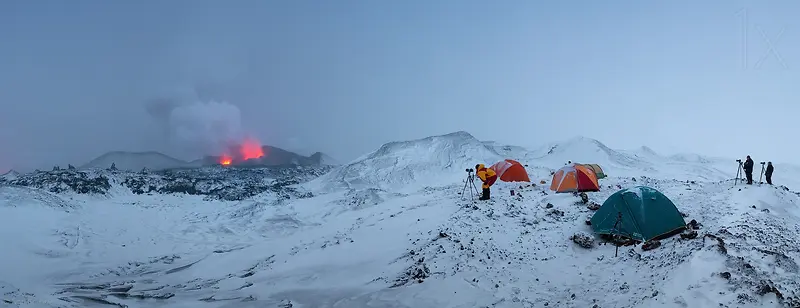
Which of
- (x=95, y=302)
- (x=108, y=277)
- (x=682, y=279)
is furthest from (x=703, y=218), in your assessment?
(x=108, y=277)

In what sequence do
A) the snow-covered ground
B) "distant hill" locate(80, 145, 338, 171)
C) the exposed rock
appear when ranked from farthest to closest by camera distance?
"distant hill" locate(80, 145, 338, 171)
the exposed rock
the snow-covered ground

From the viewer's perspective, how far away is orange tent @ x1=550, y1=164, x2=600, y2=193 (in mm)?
23188

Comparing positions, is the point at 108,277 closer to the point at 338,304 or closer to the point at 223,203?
the point at 338,304

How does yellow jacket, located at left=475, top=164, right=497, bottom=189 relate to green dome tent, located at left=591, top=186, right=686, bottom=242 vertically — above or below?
above

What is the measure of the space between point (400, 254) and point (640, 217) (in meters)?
8.31

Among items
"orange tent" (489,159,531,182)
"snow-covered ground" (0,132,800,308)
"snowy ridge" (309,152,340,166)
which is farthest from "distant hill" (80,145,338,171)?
"orange tent" (489,159,531,182)

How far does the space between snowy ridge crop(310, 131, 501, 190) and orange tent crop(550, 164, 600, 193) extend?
13.4 m

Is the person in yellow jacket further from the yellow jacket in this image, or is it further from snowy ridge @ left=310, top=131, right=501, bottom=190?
snowy ridge @ left=310, top=131, right=501, bottom=190

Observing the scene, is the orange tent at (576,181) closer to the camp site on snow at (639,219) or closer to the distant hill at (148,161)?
the camp site on snow at (639,219)

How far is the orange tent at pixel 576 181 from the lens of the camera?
2319 centimetres

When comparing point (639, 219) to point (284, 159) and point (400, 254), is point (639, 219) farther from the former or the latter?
point (284, 159)

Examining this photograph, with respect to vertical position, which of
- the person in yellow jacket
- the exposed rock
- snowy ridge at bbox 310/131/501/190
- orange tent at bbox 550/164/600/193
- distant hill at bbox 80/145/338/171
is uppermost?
distant hill at bbox 80/145/338/171

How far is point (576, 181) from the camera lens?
23.3 m

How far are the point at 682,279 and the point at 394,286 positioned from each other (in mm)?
7415
